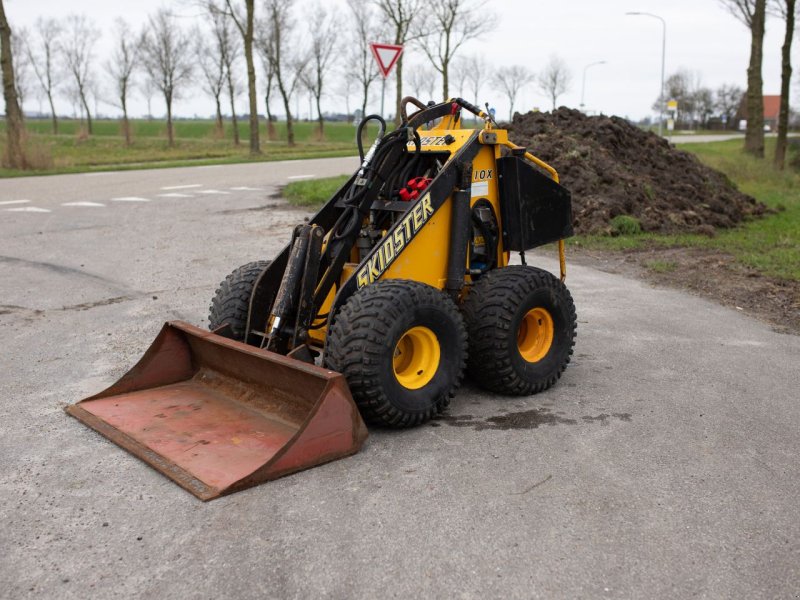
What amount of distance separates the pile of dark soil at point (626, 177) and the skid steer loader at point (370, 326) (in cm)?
695

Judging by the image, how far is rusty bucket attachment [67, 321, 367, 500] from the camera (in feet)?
12.8

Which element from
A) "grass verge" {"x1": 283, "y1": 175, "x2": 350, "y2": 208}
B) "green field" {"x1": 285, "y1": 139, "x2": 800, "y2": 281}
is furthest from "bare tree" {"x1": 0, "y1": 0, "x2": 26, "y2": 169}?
"green field" {"x1": 285, "y1": 139, "x2": 800, "y2": 281}

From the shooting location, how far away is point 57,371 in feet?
18.4

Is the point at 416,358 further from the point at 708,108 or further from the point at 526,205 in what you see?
the point at 708,108

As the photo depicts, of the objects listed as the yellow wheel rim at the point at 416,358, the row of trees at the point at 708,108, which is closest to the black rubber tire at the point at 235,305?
the yellow wheel rim at the point at 416,358

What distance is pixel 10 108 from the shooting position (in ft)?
70.4

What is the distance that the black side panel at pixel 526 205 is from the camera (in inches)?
217

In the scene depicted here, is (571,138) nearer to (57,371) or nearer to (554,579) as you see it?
(57,371)

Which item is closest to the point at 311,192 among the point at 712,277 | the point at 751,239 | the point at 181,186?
the point at 181,186

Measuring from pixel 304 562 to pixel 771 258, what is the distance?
8.87 m

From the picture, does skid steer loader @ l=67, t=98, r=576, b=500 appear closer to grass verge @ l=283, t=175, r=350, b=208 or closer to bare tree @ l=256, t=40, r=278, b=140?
grass verge @ l=283, t=175, r=350, b=208

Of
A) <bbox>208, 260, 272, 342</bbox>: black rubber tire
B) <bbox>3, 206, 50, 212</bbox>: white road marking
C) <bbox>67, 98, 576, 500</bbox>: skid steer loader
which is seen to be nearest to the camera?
<bbox>67, 98, 576, 500</bbox>: skid steer loader

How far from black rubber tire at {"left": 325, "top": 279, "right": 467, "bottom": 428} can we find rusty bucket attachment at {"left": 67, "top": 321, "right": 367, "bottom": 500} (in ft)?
0.61

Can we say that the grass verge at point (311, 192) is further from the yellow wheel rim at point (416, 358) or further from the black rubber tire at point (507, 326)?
the yellow wheel rim at point (416, 358)
